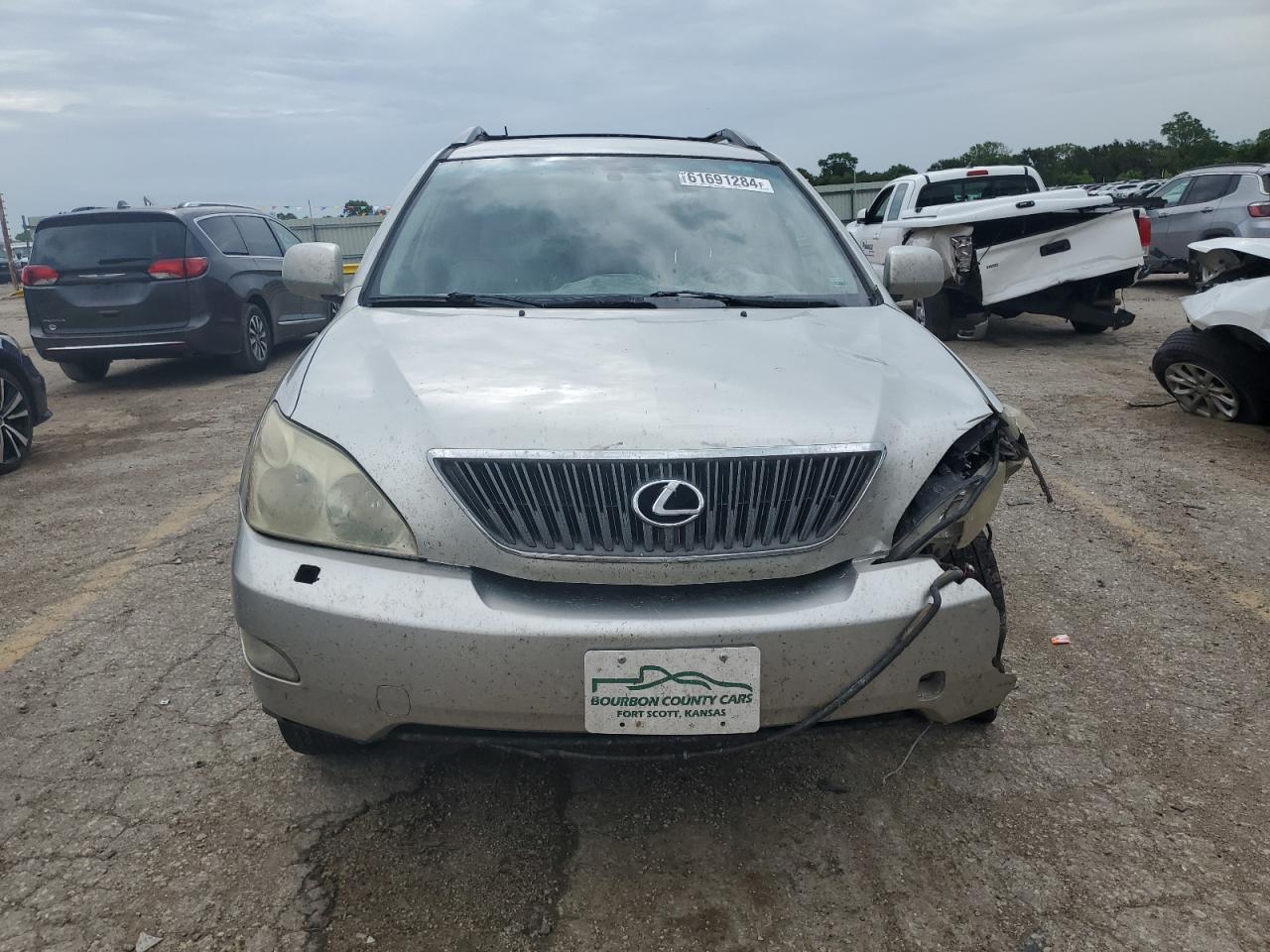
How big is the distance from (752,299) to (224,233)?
319 inches

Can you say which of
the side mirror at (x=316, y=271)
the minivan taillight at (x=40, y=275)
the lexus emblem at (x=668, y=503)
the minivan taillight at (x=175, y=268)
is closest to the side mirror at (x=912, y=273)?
the lexus emblem at (x=668, y=503)

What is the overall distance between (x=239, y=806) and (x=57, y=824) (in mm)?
419

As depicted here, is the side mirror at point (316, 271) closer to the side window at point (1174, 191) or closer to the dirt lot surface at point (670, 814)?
the dirt lot surface at point (670, 814)

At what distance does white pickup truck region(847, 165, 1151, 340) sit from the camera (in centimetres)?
911

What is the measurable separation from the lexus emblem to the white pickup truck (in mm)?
7171

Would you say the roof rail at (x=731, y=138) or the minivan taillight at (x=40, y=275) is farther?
the minivan taillight at (x=40, y=275)

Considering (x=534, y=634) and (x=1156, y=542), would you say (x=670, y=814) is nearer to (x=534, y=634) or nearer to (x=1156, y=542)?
(x=534, y=634)

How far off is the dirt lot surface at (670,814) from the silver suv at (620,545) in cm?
30

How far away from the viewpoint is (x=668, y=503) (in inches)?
79.8

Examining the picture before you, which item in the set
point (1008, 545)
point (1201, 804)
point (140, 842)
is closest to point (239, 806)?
point (140, 842)

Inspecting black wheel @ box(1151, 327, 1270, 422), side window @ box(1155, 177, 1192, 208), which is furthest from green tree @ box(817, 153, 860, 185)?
black wheel @ box(1151, 327, 1270, 422)

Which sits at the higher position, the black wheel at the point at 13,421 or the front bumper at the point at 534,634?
the front bumper at the point at 534,634

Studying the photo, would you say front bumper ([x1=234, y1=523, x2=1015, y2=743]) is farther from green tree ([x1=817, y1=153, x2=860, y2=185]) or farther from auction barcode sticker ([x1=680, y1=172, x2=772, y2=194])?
green tree ([x1=817, y1=153, x2=860, y2=185])

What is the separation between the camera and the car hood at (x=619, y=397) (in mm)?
2074
